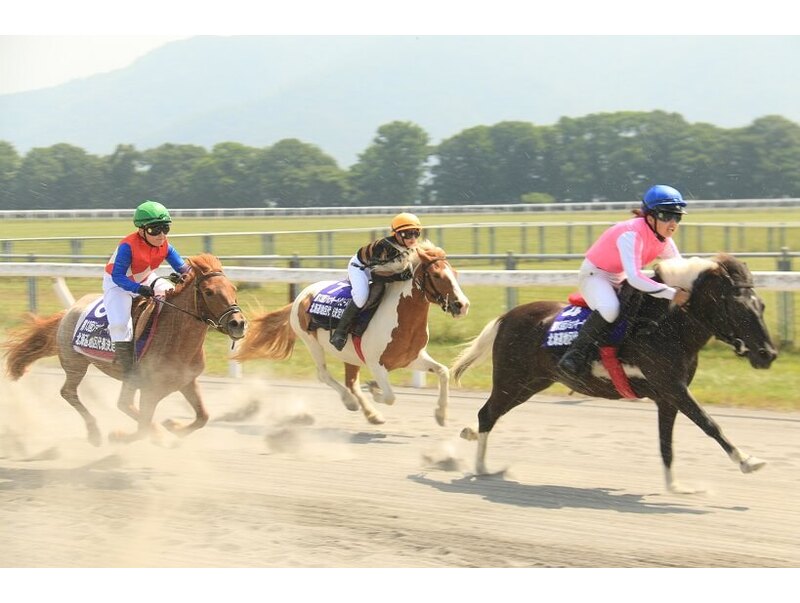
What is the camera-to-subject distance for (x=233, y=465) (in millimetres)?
7801

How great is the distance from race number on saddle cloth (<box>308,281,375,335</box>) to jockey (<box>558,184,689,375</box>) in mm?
2521

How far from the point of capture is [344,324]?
916 cm

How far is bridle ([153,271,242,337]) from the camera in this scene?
770cm

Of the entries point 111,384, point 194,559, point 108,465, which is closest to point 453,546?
point 194,559

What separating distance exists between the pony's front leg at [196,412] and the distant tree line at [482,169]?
1342 inches

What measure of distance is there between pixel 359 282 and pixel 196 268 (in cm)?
167

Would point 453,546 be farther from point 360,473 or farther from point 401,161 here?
point 401,161

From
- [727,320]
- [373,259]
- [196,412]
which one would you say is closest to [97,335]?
[196,412]

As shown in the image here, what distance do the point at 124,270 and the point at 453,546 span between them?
11.8ft

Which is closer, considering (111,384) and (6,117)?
(111,384)

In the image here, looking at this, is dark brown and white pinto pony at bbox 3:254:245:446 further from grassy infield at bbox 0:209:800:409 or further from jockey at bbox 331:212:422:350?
grassy infield at bbox 0:209:800:409

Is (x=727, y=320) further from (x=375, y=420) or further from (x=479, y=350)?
(x=375, y=420)

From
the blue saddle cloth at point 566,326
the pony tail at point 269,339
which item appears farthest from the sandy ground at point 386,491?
the blue saddle cloth at point 566,326

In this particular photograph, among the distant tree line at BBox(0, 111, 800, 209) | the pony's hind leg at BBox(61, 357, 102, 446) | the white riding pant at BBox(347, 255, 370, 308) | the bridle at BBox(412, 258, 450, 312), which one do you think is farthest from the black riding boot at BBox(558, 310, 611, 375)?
the distant tree line at BBox(0, 111, 800, 209)
